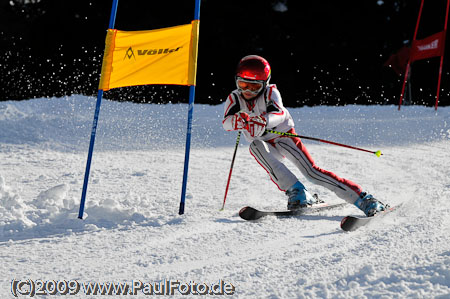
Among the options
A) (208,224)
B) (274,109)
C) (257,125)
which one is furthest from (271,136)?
(208,224)

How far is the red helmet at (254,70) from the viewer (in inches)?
146

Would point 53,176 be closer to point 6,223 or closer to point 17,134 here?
point 6,223

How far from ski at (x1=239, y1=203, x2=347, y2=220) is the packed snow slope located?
0.21ft

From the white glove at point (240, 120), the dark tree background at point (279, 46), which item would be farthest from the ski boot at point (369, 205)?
the dark tree background at point (279, 46)

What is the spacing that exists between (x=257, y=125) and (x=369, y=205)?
945 mm

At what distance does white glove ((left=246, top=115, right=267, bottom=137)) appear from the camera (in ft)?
Answer: 11.9

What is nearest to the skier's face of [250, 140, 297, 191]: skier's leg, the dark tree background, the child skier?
the child skier

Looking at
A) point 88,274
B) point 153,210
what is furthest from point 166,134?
point 88,274

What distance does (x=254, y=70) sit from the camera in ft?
12.2

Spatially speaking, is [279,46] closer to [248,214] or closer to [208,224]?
[248,214]

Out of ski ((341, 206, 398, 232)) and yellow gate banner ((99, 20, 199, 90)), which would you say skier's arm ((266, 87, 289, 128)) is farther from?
ski ((341, 206, 398, 232))

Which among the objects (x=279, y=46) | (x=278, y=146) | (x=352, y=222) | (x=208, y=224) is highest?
(x=279, y=46)

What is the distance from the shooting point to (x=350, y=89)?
52.1 ft

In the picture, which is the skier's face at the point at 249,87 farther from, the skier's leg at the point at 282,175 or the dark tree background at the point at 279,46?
the dark tree background at the point at 279,46
